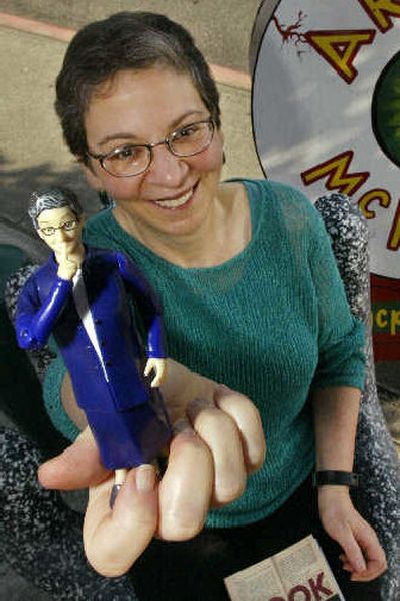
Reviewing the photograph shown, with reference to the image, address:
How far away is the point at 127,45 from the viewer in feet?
4.24

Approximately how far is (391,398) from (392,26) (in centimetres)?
159

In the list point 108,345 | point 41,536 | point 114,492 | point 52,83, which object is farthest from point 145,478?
point 52,83

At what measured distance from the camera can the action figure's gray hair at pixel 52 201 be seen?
3.27 ft

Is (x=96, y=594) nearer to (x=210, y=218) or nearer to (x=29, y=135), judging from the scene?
(x=210, y=218)

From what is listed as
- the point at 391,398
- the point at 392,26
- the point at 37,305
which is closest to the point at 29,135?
the point at 391,398

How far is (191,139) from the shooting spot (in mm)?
1327

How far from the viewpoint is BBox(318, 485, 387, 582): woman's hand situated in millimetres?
1679

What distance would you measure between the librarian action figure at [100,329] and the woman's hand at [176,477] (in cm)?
4

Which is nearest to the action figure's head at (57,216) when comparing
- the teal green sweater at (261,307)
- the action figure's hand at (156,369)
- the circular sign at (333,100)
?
the action figure's hand at (156,369)

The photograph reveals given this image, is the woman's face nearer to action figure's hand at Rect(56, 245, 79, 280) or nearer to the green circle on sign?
action figure's hand at Rect(56, 245, 79, 280)

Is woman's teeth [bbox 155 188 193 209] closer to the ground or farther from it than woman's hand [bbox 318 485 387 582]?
farther from it

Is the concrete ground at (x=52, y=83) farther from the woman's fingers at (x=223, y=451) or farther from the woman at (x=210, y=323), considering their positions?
the woman's fingers at (x=223, y=451)

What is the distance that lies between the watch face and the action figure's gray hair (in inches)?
44.8

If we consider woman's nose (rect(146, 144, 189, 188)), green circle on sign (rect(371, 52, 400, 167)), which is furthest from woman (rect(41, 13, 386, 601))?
green circle on sign (rect(371, 52, 400, 167))
